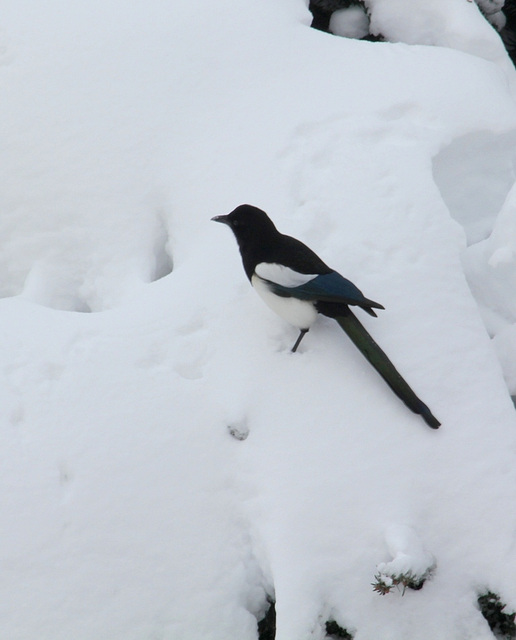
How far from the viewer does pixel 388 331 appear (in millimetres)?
2496

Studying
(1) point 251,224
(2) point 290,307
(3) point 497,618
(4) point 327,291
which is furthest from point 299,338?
(3) point 497,618

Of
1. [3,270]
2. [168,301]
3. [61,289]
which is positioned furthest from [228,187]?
[3,270]

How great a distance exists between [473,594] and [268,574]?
627 mm

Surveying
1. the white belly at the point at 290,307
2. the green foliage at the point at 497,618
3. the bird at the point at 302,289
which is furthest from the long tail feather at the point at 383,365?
the green foliage at the point at 497,618

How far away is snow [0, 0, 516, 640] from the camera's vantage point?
78.5 inches

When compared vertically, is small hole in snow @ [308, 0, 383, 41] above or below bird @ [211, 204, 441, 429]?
above

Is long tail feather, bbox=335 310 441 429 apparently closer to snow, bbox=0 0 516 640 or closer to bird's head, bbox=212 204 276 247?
snow, bbox=0 0 516 640

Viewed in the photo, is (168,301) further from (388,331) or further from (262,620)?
(262,620)

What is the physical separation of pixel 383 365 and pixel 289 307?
15.8 inches

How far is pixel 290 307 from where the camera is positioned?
2.40 meters

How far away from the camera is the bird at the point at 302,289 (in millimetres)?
2285

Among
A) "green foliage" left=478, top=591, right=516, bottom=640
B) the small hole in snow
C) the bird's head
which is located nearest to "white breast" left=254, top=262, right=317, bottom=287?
the bird's head

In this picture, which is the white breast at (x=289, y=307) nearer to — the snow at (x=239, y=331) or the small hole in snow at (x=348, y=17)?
the snow at (x=239, y=331)

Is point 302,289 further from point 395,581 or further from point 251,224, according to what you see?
point 395,581
